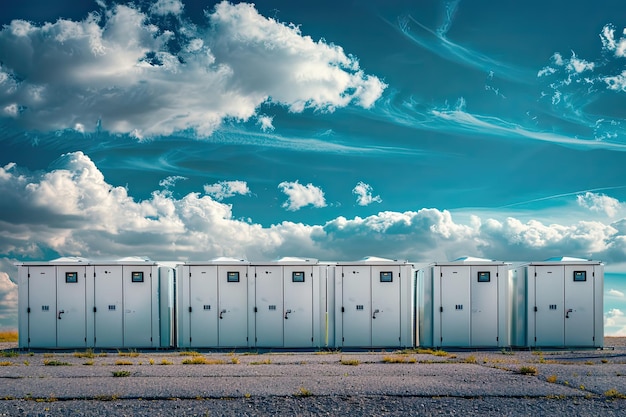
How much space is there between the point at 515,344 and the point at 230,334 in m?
9.42

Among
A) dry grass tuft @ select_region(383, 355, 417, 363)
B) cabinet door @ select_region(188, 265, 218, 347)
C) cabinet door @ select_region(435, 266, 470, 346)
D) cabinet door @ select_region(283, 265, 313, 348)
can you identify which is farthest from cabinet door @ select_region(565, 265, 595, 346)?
cabinet door @ select_region(188, 265, 218, 347)

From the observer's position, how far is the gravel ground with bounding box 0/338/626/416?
1085cm

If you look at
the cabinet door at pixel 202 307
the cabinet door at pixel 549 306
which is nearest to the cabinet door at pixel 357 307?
the cabinet door at pixel 202 307

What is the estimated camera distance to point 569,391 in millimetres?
12281

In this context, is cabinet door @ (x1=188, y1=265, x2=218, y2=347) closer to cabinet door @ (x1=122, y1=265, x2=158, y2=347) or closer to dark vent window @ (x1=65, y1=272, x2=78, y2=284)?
cabinet door @ (x1=122, y1=265, x2=158, y2=347)

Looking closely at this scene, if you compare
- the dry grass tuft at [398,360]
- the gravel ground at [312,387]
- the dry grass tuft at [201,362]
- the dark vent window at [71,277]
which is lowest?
the dry grass tuft at [398,360]

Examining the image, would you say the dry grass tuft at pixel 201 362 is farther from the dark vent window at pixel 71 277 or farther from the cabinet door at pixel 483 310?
the cabinet door at pixel 483 310

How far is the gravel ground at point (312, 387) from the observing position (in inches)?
427

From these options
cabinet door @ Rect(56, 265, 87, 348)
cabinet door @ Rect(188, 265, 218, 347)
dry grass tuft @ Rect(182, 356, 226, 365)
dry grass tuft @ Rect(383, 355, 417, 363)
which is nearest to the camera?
dry grass tuft @ Rect(182, 356, 226, 365)

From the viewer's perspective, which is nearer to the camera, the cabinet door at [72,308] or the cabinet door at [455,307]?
the cabinet door at [455,307]

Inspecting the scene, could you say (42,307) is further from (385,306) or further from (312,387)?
(312,387)

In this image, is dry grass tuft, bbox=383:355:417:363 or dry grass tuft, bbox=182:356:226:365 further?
dry grass tuft, bbox=383:355:417:363

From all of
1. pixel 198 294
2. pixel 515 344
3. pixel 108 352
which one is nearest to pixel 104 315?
pixel 108 352

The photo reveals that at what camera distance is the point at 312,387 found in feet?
40.2
